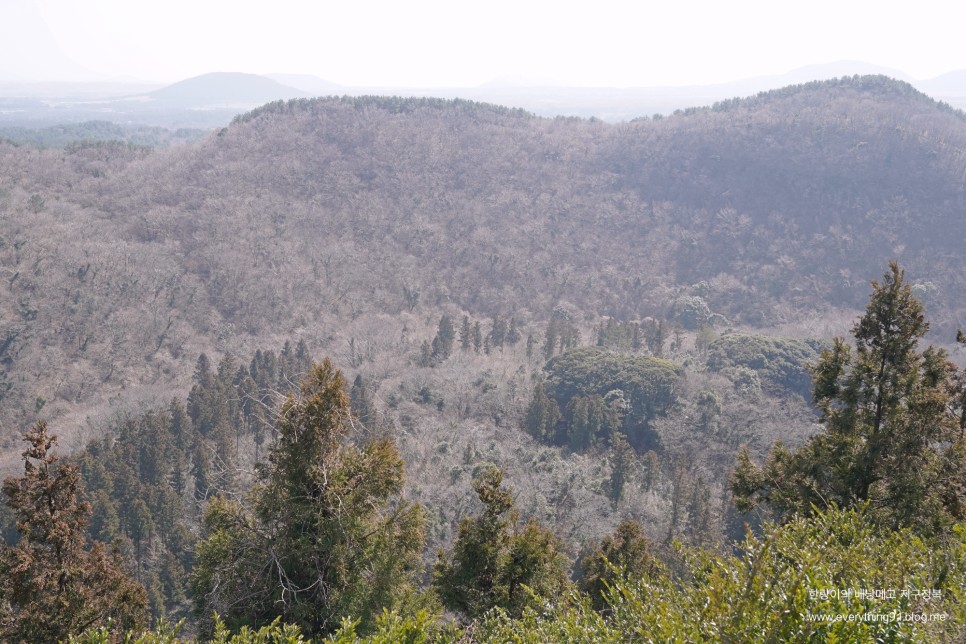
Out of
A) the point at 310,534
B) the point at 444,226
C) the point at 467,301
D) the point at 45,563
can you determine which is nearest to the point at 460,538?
the point at 310,534

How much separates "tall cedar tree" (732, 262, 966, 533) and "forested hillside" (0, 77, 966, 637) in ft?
5.25

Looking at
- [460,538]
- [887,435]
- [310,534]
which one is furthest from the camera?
[460,538]

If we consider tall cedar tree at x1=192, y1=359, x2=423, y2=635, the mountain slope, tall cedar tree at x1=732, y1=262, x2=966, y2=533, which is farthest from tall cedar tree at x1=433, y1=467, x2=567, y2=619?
the mountain slope

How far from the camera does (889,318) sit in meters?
14.0

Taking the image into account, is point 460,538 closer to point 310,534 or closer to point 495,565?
point 495,565

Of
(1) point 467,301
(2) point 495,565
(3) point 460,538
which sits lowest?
(1) point 467,301

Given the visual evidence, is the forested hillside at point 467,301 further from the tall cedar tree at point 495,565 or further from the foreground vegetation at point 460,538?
the foreground vegetation at point 460,538

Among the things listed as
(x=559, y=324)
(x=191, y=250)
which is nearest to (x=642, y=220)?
(x=559, y=324)

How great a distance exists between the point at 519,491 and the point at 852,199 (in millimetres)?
88356

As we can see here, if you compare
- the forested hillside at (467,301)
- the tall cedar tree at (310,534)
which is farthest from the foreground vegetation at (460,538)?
the forested hillside at (467,301)

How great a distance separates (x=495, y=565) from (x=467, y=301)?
210 ft

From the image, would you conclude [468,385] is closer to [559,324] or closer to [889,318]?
[559,324]

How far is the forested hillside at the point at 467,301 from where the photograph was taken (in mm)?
34250

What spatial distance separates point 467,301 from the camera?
78375mm
